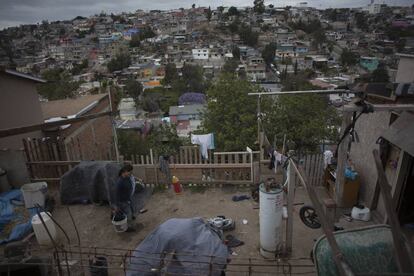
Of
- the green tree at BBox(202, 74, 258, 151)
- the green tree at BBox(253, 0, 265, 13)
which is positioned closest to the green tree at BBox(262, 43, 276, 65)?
the green tree at BBox(202, 74, 258, 151)

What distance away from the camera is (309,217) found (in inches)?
277

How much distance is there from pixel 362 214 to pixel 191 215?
4634 mm

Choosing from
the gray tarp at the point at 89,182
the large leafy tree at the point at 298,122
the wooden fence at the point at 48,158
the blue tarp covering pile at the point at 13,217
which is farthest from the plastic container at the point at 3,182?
the large leafy tree at the point at 298,122

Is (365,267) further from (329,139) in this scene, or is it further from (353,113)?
(329,139)

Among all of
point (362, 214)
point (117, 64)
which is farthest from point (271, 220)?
point (117, 64)

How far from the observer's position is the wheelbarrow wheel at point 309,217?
271 inches

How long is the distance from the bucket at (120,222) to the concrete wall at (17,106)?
6.65 m

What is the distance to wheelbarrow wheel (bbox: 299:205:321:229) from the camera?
6895 mm

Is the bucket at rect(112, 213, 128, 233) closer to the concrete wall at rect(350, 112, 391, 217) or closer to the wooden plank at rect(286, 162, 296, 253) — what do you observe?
the wooden plank at rect(286, 162, 296, 253)

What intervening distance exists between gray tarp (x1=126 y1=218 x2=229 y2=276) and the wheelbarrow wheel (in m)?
2.96

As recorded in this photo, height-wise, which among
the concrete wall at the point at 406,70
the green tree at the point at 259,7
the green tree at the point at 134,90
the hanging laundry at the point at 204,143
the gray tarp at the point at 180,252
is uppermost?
the green tree at the point at 259,7

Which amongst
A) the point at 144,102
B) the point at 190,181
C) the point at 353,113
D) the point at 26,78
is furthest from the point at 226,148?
the point at 144,102

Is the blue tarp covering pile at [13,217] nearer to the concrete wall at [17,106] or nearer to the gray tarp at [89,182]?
the gray tarp at [89,182]

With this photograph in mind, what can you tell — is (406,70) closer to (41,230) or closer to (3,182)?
(41,230)
